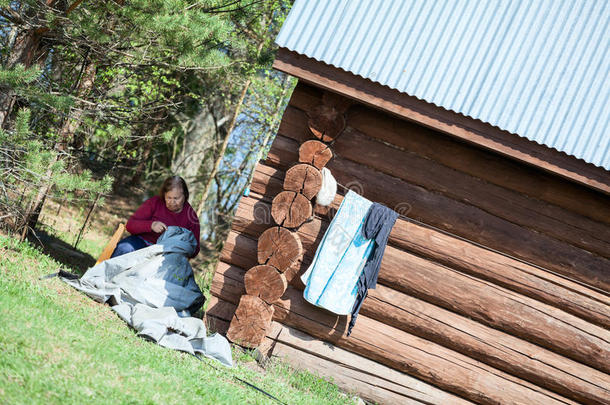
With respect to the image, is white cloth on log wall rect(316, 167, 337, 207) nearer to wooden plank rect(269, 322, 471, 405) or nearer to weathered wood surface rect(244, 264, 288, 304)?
weathered wood surface rect(244, 264, 288, 304)

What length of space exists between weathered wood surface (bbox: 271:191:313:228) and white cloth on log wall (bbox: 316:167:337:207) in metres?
0.13

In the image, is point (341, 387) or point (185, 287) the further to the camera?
point (185, 287)

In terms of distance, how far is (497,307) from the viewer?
550 centimetres

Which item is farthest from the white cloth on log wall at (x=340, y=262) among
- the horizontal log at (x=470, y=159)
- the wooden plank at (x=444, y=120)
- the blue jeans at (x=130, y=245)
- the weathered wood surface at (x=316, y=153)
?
the blue jeans at (x=130, y=245)

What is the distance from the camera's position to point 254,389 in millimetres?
4727

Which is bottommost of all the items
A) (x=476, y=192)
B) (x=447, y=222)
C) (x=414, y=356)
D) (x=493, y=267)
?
(x=414, y=356)

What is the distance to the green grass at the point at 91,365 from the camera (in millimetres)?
3439

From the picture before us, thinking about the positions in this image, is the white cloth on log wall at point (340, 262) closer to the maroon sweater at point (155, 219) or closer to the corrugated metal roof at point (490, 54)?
the corrugated metal roof at point (490, 54)

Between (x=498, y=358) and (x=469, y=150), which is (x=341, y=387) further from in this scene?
(x=469, y=150)

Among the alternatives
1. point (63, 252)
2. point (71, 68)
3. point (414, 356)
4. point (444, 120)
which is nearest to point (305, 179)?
point (444, 120)

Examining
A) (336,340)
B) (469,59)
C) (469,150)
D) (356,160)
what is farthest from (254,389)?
(469,59)

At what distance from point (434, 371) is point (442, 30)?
3451mm

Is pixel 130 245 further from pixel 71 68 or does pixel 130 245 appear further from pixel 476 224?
pixel 476 224

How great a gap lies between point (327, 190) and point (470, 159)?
4.88 feet
